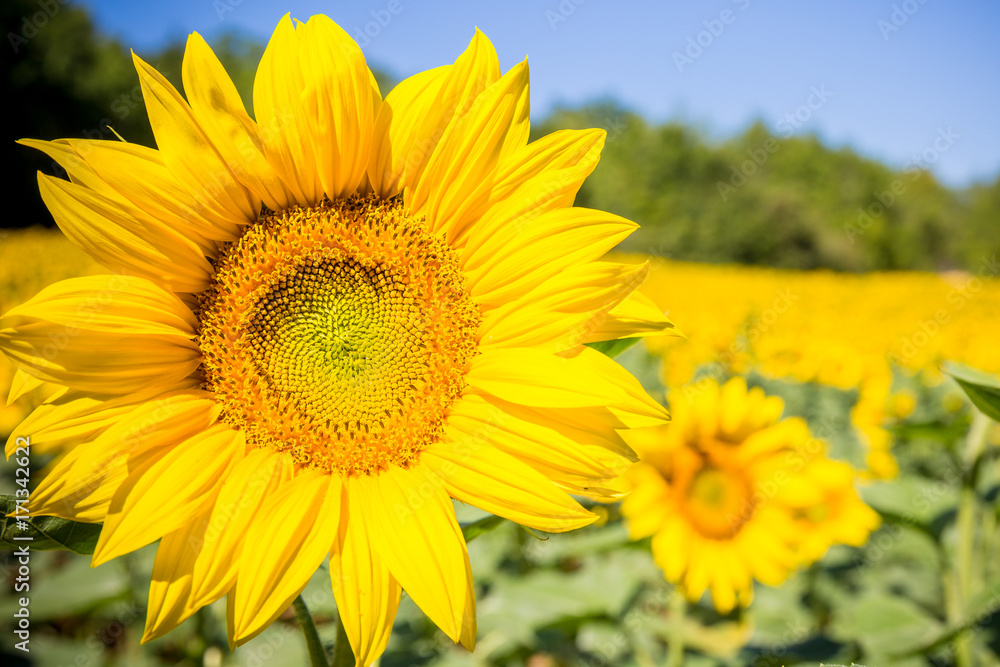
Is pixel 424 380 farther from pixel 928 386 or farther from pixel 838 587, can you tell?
pixel 928 386

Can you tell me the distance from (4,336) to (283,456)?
39 cm

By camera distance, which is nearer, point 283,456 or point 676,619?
point 283,456

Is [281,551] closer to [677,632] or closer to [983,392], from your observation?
[983,392]

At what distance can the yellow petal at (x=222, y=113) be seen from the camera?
0.88m

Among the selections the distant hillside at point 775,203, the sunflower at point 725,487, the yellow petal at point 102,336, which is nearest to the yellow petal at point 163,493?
the yellow petal at point 102,336

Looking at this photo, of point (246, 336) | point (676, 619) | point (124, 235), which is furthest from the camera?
point (676, 619)

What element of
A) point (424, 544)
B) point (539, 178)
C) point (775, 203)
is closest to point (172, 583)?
point (424, 544)

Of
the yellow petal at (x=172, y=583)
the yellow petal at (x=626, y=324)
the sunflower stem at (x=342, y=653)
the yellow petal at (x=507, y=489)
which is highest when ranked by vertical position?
the yellow petal at (x=626, y=324)

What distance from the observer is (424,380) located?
A: 1.08 meters

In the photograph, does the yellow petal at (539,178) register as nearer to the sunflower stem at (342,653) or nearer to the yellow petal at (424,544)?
the yellow petal at (424,544)

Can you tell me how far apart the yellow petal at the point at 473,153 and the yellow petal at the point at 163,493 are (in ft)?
1.67

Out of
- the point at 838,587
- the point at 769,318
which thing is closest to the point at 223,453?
the point at 838,587

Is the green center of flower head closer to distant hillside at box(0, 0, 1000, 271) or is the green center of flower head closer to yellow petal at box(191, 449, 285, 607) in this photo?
yellow petal at box(191, 449, 285, 607)

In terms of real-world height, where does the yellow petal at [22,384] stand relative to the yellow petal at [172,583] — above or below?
above
